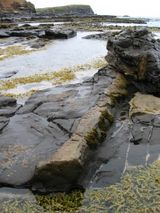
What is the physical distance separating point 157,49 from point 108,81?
3350mm

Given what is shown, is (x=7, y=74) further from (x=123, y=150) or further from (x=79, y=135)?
(x=123, y=150)

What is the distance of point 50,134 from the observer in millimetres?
11211

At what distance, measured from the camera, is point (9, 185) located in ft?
29.6

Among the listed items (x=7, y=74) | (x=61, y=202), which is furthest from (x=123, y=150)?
(x=7, y=74)

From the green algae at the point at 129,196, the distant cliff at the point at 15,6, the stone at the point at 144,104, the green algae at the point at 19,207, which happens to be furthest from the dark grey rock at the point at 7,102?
the distant cliff at the point at 15,6

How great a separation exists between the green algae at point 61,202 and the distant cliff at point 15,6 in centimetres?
12588

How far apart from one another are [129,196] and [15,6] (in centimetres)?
13897

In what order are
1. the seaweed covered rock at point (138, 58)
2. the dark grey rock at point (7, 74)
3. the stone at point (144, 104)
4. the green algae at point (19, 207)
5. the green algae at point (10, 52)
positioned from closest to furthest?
1. the green algae at point (19, 207)
2. the stone at point (144, 104)
3. the seaweed covered rock at point (138, 58)
4. the dark grey rock at point (7, 74)
5. the green algae at point (10, 52)

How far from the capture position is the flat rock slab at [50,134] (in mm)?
8922

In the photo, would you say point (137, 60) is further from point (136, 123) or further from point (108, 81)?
point (136, 123)

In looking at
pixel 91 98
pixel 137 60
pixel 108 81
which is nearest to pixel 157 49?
pixel 137 60

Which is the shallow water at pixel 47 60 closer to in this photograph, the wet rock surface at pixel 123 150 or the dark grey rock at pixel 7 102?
the dark grey rock at pixel 7 102

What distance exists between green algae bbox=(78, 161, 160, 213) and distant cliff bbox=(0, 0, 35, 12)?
125922mm

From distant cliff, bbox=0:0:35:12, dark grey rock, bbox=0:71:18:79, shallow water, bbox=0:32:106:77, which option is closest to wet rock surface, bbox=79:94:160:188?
dark grey rock, bbox=0:71:18:79
